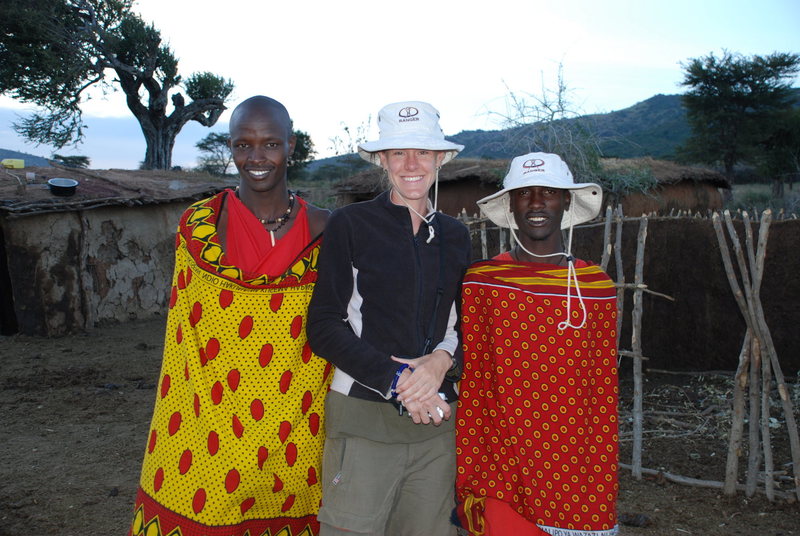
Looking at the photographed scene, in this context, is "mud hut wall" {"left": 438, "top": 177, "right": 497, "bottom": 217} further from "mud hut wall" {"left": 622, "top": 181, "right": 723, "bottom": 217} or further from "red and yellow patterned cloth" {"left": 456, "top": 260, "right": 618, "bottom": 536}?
"red and yellow patterned cloth" {"left": 456, "top": 260, "right": 618, "bottom": 536}

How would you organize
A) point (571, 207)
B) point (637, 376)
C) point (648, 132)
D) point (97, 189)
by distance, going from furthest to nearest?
point (648, 132), point (97, 189), point (637, 376), point (571, 207)

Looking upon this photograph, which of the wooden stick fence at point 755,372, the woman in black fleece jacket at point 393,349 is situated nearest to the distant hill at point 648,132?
the wooden stick fence at point 755,372

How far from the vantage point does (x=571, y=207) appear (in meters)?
2.45

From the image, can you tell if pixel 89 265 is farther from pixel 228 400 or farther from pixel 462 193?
pixel 228 400

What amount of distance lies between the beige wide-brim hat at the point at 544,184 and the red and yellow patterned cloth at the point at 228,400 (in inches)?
27.7

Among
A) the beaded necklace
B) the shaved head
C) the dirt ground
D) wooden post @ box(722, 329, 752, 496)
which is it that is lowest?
the dirt ground

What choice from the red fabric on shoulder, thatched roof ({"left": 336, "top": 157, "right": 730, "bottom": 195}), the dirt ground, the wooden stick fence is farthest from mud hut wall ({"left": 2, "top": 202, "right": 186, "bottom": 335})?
the wooden stick fence

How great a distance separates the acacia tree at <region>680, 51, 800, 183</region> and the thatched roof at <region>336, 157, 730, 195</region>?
14309mm

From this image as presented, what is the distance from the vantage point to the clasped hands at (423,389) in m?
1.86

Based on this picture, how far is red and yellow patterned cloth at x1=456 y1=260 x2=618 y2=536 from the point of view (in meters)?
2.02

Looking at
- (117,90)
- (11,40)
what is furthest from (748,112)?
(11,40)

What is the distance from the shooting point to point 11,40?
19375mm

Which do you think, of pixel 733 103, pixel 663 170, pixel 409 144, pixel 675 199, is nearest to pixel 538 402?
pixel 409 144

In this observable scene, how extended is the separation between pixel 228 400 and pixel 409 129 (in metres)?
1.02
